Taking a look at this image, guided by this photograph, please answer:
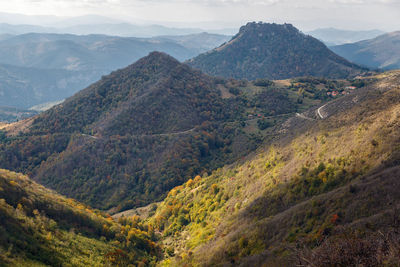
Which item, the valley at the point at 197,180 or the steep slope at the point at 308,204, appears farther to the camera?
the valley at the point at 197,180

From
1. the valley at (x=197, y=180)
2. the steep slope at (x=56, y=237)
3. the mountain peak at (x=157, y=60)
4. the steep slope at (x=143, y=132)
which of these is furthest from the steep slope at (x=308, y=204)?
the mountain peak at (x=157, y=60)

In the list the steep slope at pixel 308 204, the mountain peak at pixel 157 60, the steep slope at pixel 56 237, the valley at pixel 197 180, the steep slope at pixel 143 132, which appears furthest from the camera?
the mountain peak at pixel 157 60

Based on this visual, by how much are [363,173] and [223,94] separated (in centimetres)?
12446

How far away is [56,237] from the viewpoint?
38062 mm

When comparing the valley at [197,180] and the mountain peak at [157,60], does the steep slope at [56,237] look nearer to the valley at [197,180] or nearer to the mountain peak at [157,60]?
the valley at [197,180]

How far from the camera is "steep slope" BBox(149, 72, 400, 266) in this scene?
22.4 meters

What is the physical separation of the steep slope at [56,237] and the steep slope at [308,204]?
811cm

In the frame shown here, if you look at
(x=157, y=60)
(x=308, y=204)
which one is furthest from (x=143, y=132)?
(x=308, y=204)

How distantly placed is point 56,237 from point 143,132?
80.2m

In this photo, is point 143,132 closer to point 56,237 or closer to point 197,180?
point 197,180

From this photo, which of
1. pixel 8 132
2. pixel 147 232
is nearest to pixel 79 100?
pixel 8 132

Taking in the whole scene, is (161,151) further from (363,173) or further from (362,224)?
(362,224)

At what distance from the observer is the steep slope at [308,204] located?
22.4 meters

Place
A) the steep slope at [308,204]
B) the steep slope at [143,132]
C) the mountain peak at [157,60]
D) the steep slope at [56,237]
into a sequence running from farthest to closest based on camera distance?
1. the mountain peak at [157,60]
2. the steep slope at [143,132]
3. the steep slope at [56,237]
4. the steep slope at [308,204]
